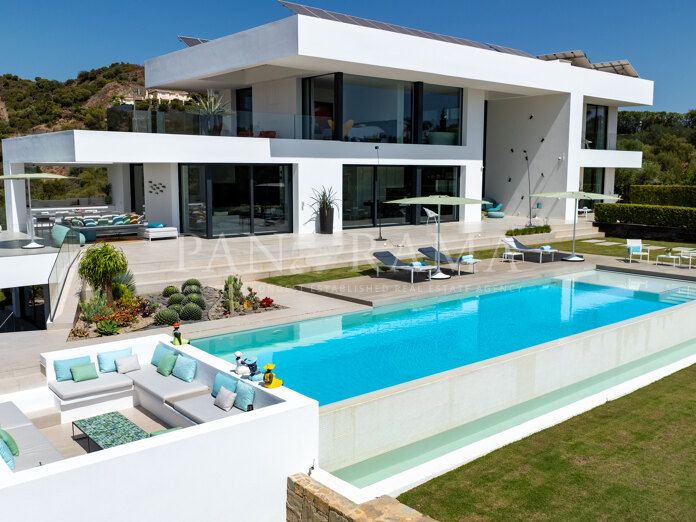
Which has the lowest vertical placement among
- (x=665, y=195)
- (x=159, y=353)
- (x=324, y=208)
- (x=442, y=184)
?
(x=159, y=353)

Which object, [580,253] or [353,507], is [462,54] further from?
[353,507]

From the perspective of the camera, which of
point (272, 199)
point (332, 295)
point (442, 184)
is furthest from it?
point (442, 184)

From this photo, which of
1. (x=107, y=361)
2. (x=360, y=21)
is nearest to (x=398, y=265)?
(x=107, y=361)

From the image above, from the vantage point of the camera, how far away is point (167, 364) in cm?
905

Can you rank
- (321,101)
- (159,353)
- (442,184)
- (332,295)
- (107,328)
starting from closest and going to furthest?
1. (159,353)
2. (107,328)
3. (332,295)
4. (321,101)
5. (442,184)

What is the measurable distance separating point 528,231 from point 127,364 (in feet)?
60.1

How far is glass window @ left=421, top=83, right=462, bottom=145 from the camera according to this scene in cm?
2580

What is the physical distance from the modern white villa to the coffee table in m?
0.04

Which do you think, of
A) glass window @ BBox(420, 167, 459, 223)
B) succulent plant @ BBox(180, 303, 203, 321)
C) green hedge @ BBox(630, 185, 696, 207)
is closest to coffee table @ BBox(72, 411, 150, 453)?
succulent plant @ BBox(180, 303, 203, 321)

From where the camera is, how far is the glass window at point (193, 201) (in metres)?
20.8

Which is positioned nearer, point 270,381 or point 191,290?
point 270,381

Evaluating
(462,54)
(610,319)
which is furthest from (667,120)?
(610,319)

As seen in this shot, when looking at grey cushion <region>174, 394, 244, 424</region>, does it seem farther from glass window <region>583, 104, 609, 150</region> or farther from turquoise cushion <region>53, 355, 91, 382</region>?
glass window <region>583, 104, 609, 150</region>

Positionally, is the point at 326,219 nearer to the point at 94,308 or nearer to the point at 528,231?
the point at 528,231
